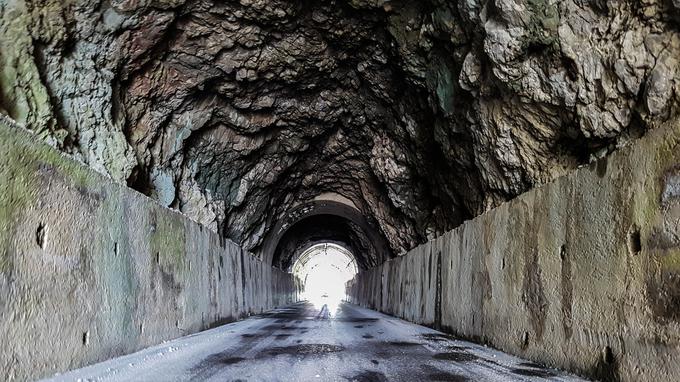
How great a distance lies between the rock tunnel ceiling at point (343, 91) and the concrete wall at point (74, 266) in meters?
1.78

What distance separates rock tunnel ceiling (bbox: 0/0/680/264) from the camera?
5.57m

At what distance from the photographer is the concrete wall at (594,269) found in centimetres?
341

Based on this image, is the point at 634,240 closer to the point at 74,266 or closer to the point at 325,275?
the point at 74,266

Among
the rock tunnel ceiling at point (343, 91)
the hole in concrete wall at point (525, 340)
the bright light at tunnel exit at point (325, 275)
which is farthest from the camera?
the bright light at tunnel exit at point (325, 275)

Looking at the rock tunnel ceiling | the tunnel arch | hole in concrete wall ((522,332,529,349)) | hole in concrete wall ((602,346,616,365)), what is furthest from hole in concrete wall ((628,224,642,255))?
the tunnel arch

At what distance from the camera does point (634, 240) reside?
3.69 meters

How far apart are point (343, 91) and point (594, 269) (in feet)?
27.6

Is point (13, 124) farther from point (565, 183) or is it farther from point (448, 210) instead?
point (448, 210)

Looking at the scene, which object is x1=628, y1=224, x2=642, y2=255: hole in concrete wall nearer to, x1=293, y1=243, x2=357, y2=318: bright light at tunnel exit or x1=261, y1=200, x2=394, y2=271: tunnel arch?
x1=261, y1=200, x2=394, y2=271: tunnel arch

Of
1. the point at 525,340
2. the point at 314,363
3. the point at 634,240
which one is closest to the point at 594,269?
the point at 634,240

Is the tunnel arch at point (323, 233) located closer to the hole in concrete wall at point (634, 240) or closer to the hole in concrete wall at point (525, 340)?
the hole in concrete wall at point (525, 340)

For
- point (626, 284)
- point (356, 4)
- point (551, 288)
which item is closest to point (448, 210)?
point (356, 4)

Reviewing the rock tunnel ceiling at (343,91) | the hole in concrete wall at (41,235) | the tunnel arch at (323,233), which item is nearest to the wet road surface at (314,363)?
the hole in concrete wall at (41,235)

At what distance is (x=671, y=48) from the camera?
4.55 meters
